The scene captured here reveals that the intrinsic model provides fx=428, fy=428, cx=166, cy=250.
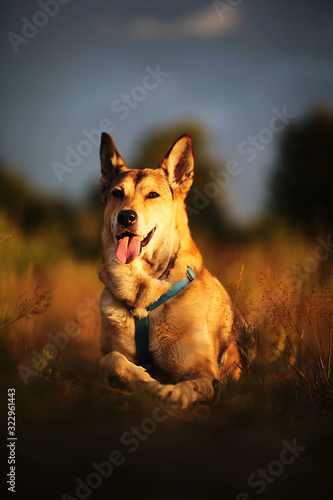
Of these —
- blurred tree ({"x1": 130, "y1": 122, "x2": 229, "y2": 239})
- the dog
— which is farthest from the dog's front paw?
blurred tree ({"x1": 130, "y1": 122, "x2": 229, "y2": 239})

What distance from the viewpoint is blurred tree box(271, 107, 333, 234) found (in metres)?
4.91

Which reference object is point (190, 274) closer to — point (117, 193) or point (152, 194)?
point (152, 194)

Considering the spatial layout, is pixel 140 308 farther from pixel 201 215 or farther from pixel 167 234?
pixel 201 215

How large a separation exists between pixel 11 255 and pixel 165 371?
1.74 m

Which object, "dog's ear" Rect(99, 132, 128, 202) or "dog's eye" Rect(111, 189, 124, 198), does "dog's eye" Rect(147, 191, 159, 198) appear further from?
"dog's ear" Rect(99, 132, 128, 202)

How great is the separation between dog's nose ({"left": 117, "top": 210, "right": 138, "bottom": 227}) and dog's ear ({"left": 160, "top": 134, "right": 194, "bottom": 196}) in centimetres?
74

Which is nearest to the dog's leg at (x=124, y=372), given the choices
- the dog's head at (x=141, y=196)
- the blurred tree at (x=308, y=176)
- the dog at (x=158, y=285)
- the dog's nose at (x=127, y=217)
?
the dog at (x=158, y=285)

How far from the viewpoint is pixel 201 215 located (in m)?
6.81

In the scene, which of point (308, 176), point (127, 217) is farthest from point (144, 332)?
point (308, 176)

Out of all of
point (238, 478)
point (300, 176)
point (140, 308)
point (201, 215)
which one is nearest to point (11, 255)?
point (140, 308)

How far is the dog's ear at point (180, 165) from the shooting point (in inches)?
158

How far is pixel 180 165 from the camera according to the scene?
4.14 m

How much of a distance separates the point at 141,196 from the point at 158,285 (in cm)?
83

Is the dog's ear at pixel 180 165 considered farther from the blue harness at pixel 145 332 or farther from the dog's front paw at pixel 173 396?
the dog's front paw at pixel 173 396
